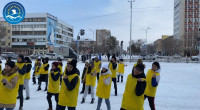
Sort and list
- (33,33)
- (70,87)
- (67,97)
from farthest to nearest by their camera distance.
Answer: (33,33), (67,97), (70,87)

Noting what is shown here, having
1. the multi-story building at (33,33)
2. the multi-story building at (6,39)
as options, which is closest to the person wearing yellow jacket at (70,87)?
the multi-story building at (33,33)

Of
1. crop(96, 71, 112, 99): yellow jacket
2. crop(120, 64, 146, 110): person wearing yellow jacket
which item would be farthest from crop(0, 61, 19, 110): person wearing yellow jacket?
crop(120, 64, 146, 110): person wearing yellow jacket

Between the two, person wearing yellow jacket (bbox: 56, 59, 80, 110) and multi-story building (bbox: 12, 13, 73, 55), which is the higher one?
multi-story building (bbox: 12, 13, 73, 55)

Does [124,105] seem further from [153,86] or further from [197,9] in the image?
[197,9]

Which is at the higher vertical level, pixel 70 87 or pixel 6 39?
pixel 6 39

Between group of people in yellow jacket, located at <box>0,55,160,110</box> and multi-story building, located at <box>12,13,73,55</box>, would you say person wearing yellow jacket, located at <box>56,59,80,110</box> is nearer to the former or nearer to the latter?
group of people in yellow jacket, located at <box>0,55,160,110</box>


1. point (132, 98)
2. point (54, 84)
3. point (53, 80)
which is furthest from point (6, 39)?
point (132, 98)

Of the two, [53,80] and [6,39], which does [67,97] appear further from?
[6,39]

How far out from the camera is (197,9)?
296 ft

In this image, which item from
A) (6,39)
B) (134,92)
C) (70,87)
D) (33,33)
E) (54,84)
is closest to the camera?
(134,92)

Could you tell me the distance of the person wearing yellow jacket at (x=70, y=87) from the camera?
3.91 metres

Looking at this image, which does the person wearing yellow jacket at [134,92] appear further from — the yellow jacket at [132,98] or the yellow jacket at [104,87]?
the yellow jacket at [104,87]

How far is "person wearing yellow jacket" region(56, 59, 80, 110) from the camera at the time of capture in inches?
154

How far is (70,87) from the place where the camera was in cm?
390
